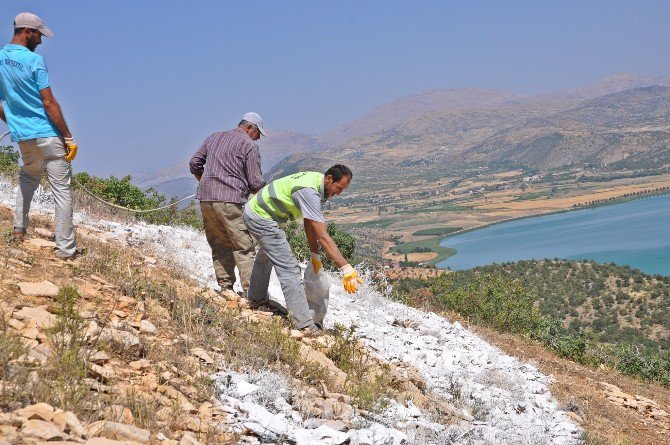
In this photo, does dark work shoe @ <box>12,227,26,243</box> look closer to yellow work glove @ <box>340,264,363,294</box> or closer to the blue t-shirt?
the blue t-shirt

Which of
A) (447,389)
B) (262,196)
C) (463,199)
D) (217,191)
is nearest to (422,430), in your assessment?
(447,389)

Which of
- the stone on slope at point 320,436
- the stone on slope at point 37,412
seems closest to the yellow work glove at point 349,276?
the stone on slope at point 320,436

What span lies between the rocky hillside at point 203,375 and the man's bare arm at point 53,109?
1176mm

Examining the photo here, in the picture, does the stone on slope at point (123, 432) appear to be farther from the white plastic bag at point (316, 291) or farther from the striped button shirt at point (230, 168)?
the striped button shirt at point (230, 168)

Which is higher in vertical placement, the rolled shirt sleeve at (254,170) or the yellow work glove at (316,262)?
the rolled shirt sleeve at (254,170)

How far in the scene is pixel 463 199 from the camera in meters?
161

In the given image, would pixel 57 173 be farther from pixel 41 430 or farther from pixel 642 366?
pixel 642 366

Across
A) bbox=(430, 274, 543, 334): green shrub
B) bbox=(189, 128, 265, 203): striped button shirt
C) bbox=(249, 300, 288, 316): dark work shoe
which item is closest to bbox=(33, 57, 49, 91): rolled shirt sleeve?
bbox=(189, 128, 265, 203): striped button shirt

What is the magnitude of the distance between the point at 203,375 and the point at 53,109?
286 centimetres

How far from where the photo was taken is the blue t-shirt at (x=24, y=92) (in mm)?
4906

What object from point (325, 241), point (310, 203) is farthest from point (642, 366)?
point (310, 203)

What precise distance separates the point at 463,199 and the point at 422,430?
161m

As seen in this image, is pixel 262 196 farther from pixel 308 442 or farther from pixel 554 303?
pixel 554 303

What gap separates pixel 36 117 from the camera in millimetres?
5055
